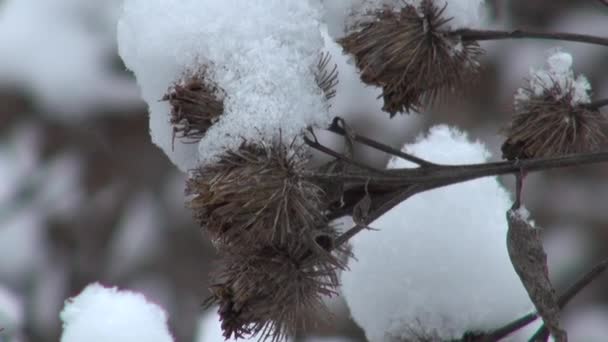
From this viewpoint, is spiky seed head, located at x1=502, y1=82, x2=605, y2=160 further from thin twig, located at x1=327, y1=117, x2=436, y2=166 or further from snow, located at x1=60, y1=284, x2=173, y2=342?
snow, located at x1=60, y1=284, x2=173, y2=342

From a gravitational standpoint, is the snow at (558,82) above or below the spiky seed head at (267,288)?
above

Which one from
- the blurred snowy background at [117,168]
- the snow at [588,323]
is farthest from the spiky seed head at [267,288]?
the snow at [588,323]

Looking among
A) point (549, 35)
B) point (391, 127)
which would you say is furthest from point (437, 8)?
point (391, 127)

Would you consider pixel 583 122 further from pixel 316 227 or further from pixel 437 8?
pixel 316 227

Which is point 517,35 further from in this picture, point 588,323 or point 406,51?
point 588,323

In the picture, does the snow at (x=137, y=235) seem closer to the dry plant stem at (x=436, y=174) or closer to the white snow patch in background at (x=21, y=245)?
the white snow patch in background at (x=21, y=245)
